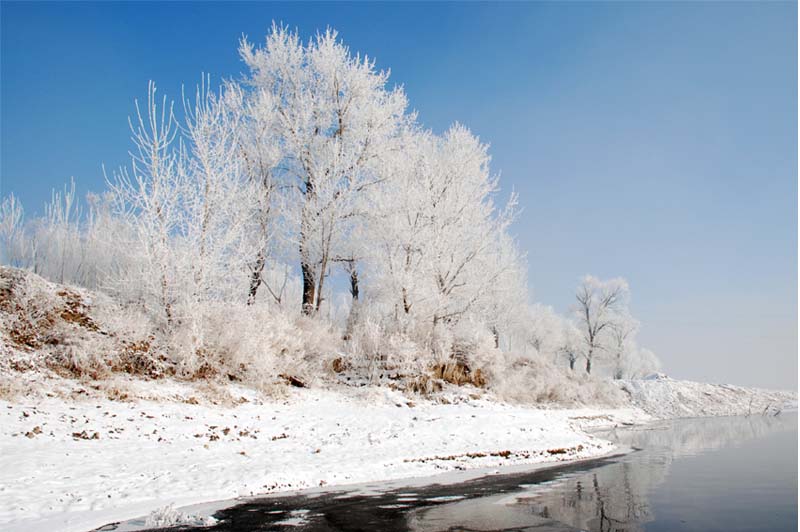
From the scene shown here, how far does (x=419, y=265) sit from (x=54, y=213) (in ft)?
59.0

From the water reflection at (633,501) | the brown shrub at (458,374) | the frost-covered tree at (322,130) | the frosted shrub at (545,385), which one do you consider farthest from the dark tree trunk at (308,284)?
the water reflection at (633,501)

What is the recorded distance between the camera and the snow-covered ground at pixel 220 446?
25.6 feet

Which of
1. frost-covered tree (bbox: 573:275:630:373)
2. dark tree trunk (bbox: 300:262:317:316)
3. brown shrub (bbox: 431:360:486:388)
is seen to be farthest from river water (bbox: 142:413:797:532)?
frost-covered tree (bbox: 573:275:630:373)

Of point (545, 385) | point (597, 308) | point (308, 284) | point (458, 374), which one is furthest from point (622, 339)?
point (308, 284)

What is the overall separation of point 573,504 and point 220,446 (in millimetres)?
7023

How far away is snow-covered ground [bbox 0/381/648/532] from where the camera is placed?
7816 millimetres

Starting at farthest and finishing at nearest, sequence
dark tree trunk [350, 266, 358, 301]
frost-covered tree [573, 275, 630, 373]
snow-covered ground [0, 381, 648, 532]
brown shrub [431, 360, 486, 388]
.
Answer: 1. frost-covered tree [573, 275, 630, 373]
2. dark tree trunk [350, 266, 358, 301]
3. brown shrub [431, 360, 486, 388]
4. snow-covered ground [0, 381, 648, 532]

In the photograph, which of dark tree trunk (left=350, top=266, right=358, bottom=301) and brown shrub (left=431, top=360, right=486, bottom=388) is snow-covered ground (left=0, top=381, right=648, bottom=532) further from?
dark tree trunk (left=350, top=266, right=358, bottom=301)

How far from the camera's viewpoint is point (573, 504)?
Answer: 7758mm

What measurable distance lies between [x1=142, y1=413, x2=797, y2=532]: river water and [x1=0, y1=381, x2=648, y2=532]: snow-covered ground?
1.33 m

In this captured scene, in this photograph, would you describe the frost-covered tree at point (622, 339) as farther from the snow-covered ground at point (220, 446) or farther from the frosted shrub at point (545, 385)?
the snow-covered ground at point (220, 446)

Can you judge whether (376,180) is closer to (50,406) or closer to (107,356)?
(107,356)

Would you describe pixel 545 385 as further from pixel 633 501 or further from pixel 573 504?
pixel 573 504

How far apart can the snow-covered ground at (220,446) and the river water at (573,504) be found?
1328mm
